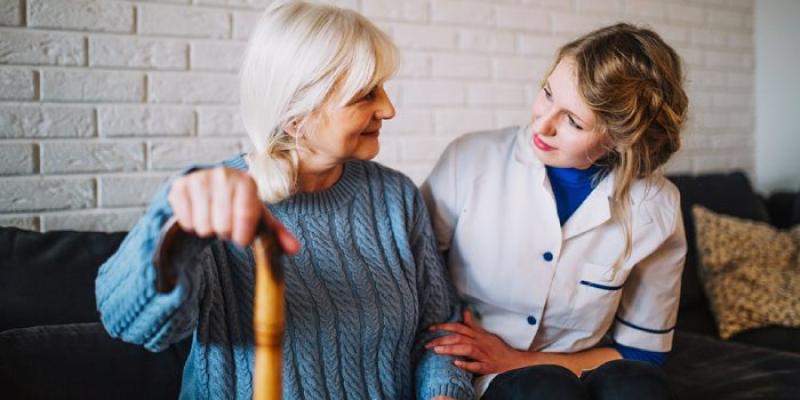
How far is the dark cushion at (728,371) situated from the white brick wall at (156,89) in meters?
0.73

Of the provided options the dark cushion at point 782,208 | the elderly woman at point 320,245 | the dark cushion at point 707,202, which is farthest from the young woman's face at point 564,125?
the dark cushion at point 782,208

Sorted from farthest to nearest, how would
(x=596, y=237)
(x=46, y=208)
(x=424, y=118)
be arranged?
(x=424, y=118), (x=46, y=208), (x=596, y=237)

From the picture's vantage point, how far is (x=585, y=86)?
134 centimetres

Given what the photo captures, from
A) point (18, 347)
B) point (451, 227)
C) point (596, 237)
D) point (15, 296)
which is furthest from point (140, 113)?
point (596, 237)

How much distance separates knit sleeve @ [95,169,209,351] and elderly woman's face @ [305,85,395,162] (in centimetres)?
34

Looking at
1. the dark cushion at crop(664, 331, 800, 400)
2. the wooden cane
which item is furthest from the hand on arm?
the wooden cane

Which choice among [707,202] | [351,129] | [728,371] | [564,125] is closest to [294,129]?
[351,129]

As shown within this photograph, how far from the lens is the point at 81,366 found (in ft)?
4.14

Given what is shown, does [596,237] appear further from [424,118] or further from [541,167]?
[424,118]

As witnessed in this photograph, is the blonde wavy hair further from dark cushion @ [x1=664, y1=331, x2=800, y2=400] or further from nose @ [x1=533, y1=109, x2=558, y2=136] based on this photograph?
dark cushion @ [x1=664, y1=331, x2=800, y2=400]

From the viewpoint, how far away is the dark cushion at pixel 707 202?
2.33 metres

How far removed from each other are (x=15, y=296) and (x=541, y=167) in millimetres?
1087

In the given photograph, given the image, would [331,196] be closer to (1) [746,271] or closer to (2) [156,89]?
(2) [156,89]

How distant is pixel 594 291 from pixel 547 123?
38 cm
